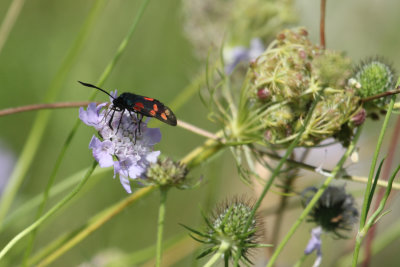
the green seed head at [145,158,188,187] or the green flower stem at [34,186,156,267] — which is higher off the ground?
the green seed head at [145,158,188,187]

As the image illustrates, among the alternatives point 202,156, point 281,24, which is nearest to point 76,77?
point 281,24

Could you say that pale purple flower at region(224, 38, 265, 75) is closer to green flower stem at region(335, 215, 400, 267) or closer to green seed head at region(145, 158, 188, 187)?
green flower stem at region(335, 215, 400, 267)

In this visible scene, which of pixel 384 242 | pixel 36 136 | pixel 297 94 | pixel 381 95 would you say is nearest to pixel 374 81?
pixel 381 95

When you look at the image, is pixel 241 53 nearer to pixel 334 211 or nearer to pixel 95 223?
pixel 334 211

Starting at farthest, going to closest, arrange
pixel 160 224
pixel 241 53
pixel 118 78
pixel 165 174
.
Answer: pixel 118 78
pixel 241 53
pixel 165 174
pixel 160 224

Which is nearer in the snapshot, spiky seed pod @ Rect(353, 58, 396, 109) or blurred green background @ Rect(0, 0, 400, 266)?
spiky seed pod @ Rect(353, 58, 396, 109)

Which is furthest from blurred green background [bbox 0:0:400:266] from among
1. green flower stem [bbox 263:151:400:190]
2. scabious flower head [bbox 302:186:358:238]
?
green flower stem [bbox 263:151:400:190]
